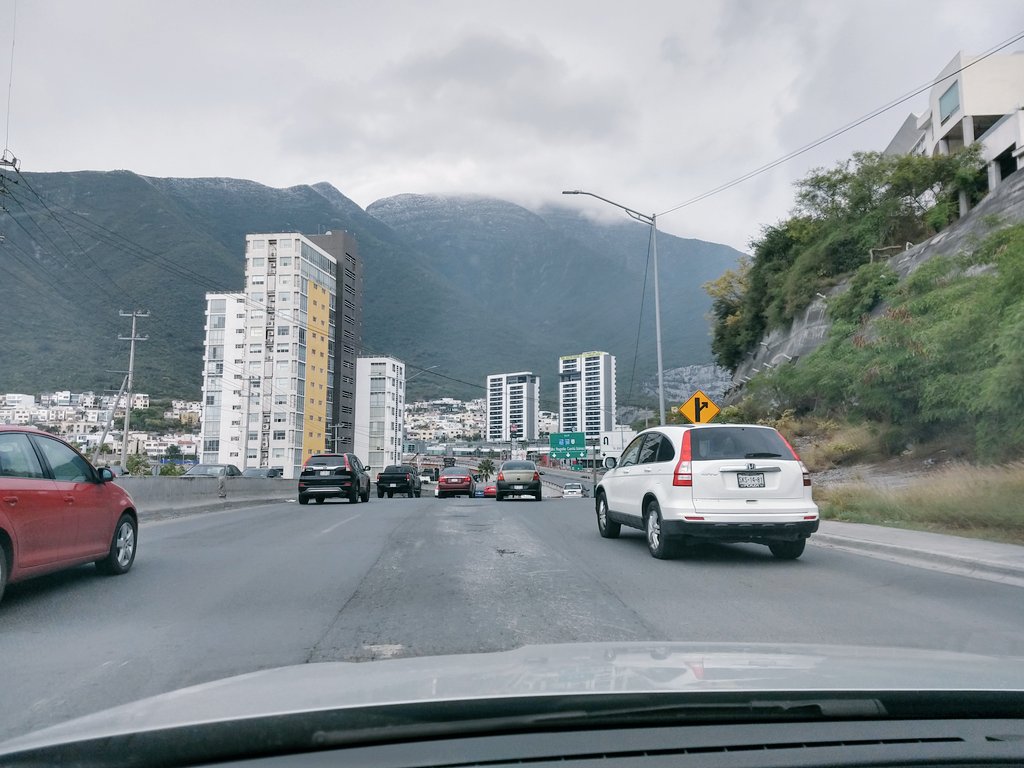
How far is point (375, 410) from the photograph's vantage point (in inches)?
4702

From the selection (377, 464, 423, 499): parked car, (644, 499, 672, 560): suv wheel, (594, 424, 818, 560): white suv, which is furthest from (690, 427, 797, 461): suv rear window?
(377, 464, 423, 499): parked car

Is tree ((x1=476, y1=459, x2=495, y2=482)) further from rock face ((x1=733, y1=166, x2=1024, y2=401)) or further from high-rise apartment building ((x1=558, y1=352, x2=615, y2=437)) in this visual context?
rock face ((x1=733, y1=166, x2=1024, y2=401))

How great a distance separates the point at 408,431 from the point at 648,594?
515ft

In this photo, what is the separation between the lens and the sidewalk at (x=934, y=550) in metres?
9.70

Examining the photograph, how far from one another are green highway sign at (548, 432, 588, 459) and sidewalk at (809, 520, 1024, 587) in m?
50.2

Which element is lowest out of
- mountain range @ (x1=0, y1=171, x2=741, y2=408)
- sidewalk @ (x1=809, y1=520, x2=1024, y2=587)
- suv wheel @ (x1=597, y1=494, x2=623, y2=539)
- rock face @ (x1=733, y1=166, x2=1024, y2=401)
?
sidewalk @ (x1=809, y1=520, x2=1024, y2=587)

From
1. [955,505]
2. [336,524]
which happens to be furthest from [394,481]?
[955,505]

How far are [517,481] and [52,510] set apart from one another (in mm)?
24621

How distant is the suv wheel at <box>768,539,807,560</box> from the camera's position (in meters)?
11.1

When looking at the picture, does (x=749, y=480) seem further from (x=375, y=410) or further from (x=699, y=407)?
(x=375, y=410)

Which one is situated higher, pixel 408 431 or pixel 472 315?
pixel 472 315

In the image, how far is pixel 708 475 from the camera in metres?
10.3

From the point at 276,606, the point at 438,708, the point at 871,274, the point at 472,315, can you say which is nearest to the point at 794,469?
the point at 276,606

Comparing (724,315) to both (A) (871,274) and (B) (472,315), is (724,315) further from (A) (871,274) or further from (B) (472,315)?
(B) (472,315)
